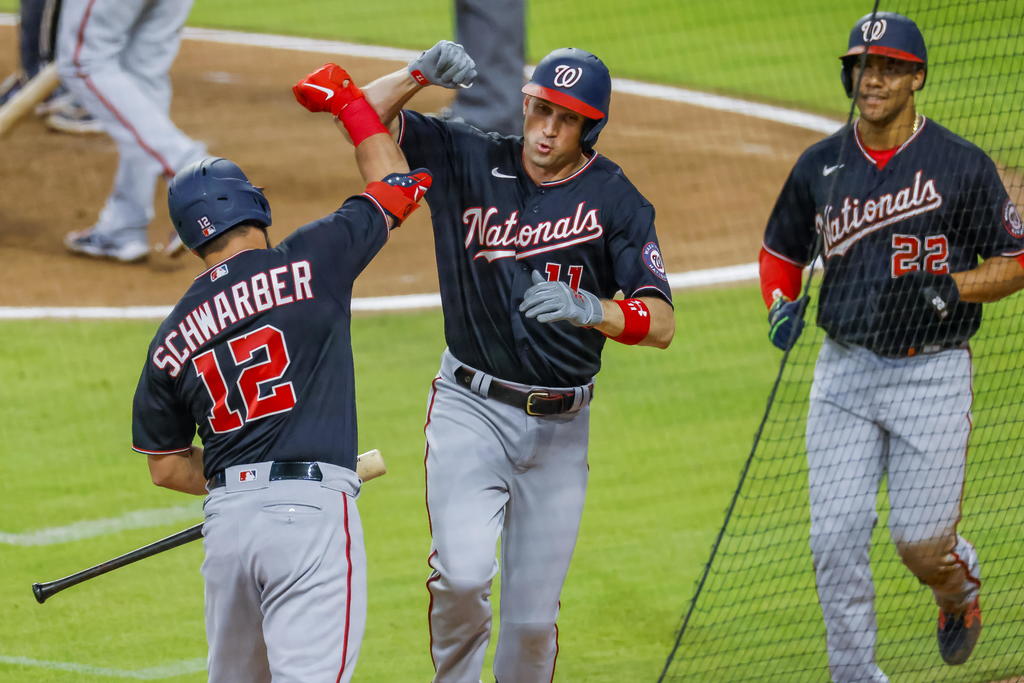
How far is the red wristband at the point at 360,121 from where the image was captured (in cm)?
455

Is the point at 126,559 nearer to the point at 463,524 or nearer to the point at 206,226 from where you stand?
the point at 463,524

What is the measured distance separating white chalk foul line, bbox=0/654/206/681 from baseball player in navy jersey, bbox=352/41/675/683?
113 cm

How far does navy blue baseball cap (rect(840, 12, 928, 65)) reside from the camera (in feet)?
16.7

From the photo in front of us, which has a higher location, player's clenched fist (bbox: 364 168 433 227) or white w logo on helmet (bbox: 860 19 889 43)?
white w logo on helmet (bbox: 860 19 889 43)

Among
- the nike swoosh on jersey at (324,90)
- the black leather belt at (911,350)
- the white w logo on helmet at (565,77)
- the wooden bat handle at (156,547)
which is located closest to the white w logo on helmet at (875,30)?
the black leather belt at (911,350)

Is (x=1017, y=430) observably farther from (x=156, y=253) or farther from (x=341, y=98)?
(x=156, y=253)

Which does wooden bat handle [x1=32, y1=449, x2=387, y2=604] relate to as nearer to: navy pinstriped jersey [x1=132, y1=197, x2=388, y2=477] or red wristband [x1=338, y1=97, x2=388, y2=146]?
navy pinstriped jersey [x1=132, y1=197, x2=388, y2=477]

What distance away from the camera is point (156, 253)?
9.49 meters

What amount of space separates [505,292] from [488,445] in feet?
1.56

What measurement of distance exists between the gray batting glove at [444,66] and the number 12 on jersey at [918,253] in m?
1.63

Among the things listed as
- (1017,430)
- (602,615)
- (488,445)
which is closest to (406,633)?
(602,615)

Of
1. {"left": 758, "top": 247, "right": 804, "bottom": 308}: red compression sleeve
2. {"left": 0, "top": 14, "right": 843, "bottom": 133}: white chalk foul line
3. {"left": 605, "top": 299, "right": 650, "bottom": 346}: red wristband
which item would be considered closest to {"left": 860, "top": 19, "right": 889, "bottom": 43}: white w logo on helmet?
{"left": 758, "top": 247, "right": 804, "bottom": 308}: red compression sleeve

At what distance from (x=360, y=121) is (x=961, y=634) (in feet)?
9.04

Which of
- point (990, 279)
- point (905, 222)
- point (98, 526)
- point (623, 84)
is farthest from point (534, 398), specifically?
point (623, 84)
